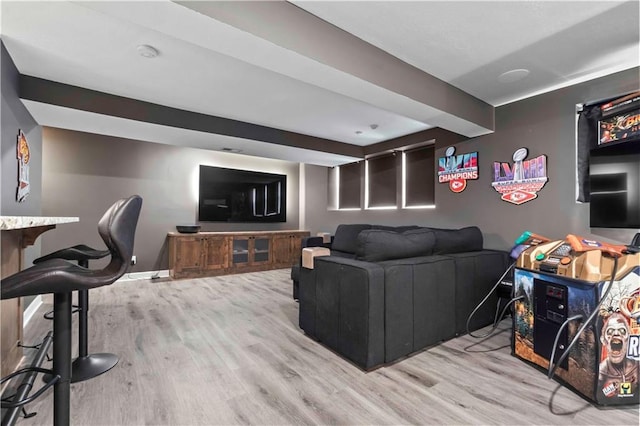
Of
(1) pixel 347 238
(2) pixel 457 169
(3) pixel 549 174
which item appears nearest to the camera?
(3) pixel 549 174

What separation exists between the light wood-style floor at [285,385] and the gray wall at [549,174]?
1.19 metres

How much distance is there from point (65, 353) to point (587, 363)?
2.71m

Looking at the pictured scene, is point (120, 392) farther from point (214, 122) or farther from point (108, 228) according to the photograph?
point (214, 122)

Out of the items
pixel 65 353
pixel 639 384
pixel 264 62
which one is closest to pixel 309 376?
pixel 65 353

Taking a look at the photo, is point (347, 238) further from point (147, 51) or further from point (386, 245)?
point (147, 51)

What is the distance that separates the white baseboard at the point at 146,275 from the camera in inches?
188

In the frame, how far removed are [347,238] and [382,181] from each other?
4.83ft

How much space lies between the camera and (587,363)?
1.69 meters

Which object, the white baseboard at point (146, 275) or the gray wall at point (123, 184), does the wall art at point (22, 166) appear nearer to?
the gray wall at point (123, 184)

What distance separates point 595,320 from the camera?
5.44 feet

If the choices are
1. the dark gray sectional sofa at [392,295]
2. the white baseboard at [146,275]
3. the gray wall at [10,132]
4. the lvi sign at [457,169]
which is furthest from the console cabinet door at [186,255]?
the lvi sign at [457,169]

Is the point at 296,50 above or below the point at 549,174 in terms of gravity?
above

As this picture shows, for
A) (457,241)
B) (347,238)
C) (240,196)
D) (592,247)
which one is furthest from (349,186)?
(592,247)

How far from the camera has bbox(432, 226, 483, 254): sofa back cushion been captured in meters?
2.65
